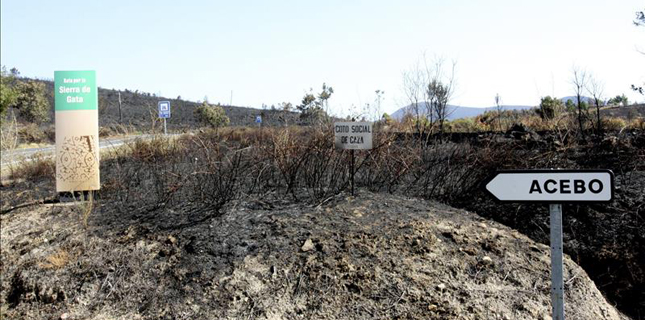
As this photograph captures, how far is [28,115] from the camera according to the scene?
3975 centimetres

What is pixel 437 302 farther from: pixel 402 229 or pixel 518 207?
pixel 518 207

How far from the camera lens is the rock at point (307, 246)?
14.7 feet

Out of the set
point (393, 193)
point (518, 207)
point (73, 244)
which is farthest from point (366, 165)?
point (73, 244)

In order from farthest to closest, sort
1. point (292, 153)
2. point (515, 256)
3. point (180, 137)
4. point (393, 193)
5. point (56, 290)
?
1. point (180, 137)
2. point (393, 193)
3. point (292, 153)
4. point (515, 256)
5. point (56, 290)

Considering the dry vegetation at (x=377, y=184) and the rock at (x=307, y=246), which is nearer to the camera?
the rock at (x=307, y=246)

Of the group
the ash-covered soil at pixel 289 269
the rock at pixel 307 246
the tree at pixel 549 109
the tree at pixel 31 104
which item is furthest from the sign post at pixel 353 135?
the tree at pixel 31 104

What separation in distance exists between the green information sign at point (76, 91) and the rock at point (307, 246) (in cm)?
463

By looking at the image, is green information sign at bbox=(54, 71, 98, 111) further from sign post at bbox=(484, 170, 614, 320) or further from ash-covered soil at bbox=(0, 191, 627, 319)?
sign post at bbox=(484, 170, 614, 320)

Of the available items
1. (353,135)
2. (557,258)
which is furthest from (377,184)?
(557,258)

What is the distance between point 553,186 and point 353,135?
3.57 metres

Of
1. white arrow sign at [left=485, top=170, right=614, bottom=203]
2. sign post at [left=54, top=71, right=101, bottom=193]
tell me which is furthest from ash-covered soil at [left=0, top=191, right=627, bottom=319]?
sign post at [left=54, top=71, right=101, bottom=193]

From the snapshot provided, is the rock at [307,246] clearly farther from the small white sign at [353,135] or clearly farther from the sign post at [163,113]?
the sign post at [163,113]

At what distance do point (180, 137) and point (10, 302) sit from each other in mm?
4249

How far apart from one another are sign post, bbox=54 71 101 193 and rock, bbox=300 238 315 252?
4357 mm
